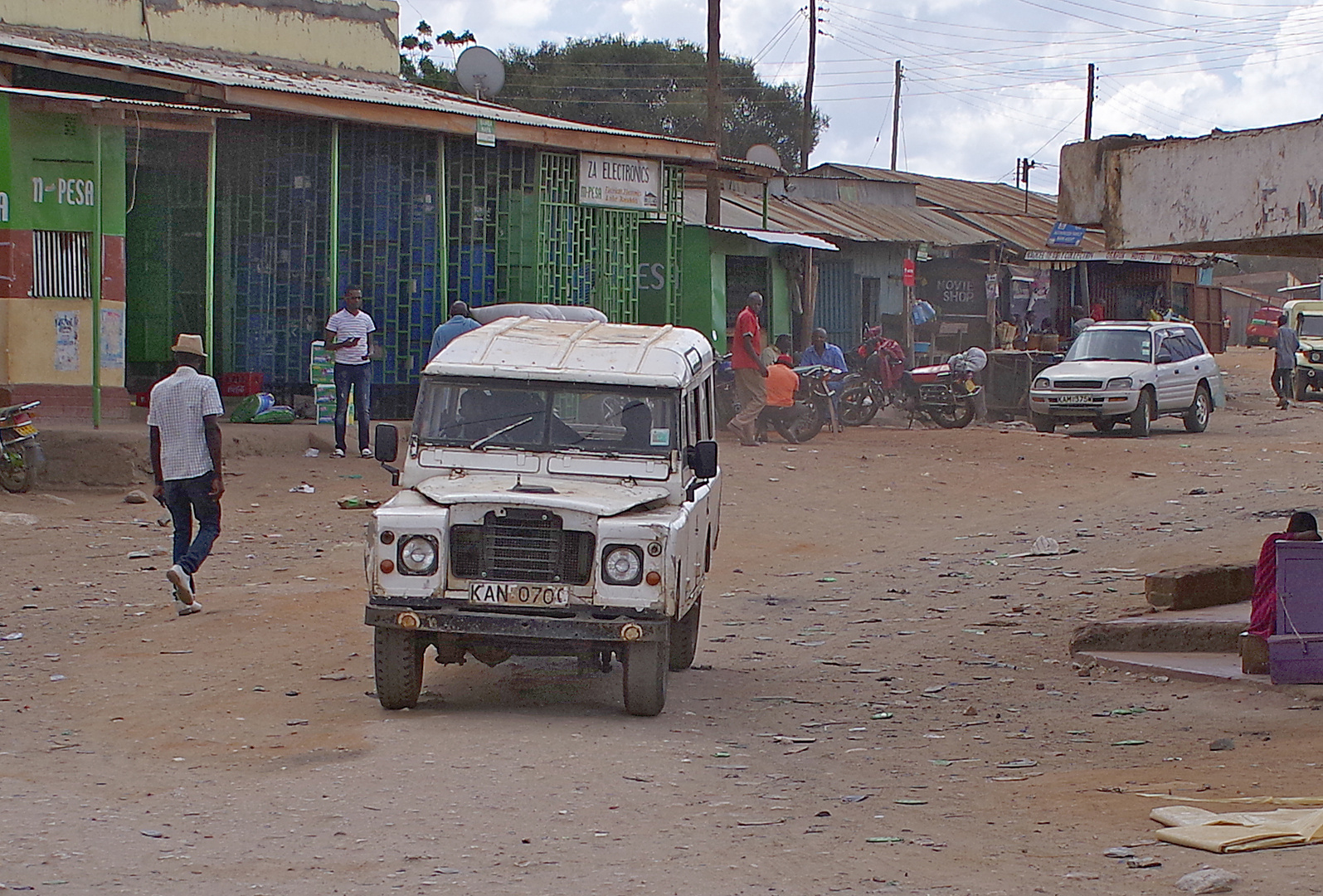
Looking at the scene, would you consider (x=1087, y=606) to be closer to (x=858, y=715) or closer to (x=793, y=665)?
(x=793, y=665)

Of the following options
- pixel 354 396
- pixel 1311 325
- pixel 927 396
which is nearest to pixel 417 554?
pixel 354 396

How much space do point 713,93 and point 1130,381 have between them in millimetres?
8202

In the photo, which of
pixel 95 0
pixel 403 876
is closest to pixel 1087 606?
pixel 403 876

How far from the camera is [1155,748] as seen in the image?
7094mm

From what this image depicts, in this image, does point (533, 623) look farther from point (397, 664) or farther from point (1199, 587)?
point (1199, 587)

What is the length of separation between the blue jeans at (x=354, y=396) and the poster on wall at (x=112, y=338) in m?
2.18

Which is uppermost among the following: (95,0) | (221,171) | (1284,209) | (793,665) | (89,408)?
(95,0)

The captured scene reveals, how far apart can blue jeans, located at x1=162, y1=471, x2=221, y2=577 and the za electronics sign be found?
37.4 feet

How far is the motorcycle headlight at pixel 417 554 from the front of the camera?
277 inches

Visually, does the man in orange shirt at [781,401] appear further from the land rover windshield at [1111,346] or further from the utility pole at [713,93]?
the land rover windshield at [1111,346]

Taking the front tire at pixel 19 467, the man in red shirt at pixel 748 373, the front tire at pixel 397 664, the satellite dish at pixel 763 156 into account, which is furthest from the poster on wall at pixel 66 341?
the satellite dish at pixel 763 156

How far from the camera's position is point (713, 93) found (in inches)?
1009

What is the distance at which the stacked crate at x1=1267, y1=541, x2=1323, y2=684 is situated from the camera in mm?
8031

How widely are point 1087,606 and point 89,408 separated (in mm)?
9815
